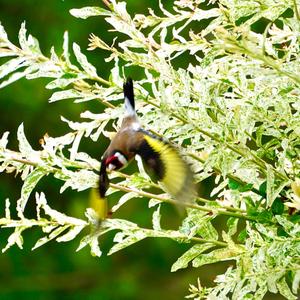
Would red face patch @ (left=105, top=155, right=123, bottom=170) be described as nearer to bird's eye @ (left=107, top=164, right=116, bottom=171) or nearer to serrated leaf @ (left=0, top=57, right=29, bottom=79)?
bird's eye @ (left=107, top=164, right=116, bottom=171)

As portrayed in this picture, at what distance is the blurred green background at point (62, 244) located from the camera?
13.6 feet

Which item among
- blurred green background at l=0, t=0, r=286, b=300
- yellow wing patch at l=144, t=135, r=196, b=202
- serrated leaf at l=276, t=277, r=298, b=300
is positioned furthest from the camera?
blurred green background at l=0, t=0, r=286, b=300

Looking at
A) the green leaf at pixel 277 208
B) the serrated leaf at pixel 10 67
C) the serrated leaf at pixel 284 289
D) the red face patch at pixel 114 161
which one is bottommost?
the serrated leaf at pixel 284 289

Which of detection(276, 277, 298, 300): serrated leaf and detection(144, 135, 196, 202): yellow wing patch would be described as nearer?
detection(144, 135, 196, 202): yellow wing patch

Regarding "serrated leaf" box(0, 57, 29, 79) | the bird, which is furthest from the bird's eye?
"serrated leaf" box(0, 57, 29, 79)

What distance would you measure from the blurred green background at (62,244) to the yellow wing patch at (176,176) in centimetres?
314

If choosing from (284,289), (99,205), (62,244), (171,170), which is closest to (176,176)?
(171,170)

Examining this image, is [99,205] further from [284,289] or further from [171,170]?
[284,289]

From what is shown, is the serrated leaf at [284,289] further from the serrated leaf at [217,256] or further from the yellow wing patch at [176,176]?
the yellow wing patch at [176,176]

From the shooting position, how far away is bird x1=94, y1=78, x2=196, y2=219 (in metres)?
0.91

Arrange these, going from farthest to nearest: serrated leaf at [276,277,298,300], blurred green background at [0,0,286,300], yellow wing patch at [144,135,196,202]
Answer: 1. blurred green background at [0,0,286,300]
2. serrated leaf at [276,277,298,300]
3. yellow wing patch at [144,135,196,202]

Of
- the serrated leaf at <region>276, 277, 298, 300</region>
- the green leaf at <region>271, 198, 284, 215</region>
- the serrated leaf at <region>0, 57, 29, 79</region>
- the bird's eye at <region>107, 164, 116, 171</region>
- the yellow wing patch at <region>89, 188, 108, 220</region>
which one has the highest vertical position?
the serrated leaf at <region>0, 57, 29, 79</region>

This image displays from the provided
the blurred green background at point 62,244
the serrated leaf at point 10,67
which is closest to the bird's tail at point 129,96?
the serrated leaf at point 10,67

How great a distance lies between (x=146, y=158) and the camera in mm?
940
